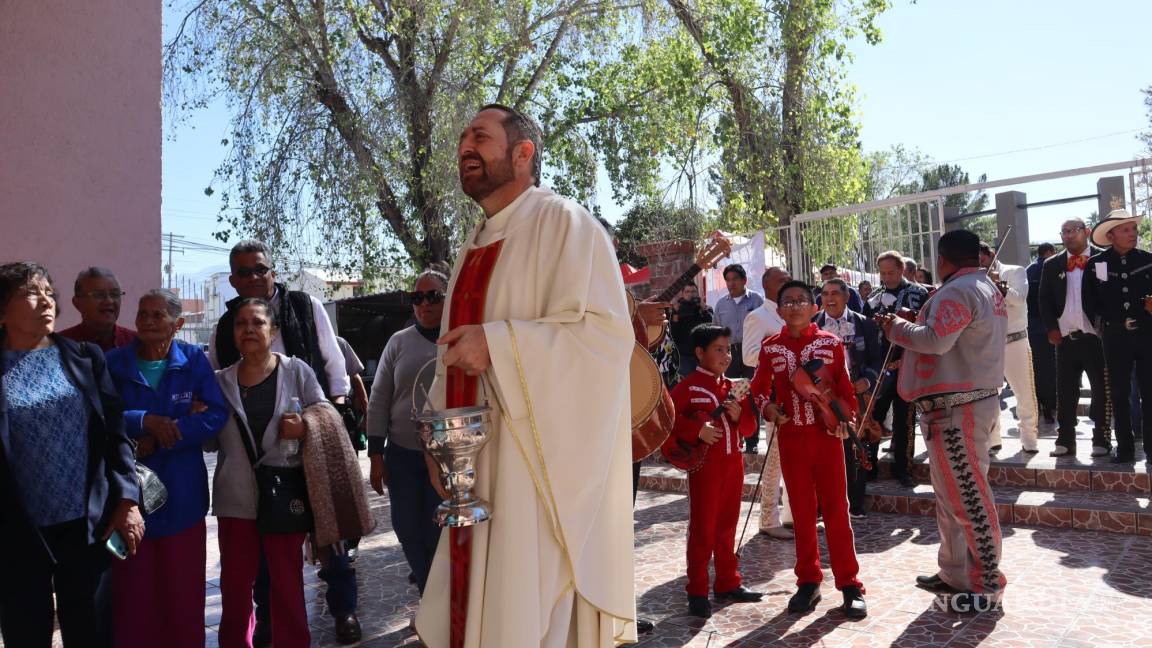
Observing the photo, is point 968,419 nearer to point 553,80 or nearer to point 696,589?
point 696,589

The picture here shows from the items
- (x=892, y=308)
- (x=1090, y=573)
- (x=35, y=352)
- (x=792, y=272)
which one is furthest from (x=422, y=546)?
(x=792, y=272)

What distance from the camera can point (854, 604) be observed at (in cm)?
459

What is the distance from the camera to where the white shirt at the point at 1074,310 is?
754 centimetres

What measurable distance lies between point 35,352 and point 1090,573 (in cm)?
576

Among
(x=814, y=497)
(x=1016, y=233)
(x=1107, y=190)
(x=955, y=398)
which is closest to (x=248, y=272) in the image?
(x=814, y=497)

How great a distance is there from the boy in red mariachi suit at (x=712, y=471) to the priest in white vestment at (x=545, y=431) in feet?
6.64

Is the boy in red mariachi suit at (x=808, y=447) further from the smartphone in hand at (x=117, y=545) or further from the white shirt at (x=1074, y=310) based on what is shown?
the white shirt at (x=1074, y=310)

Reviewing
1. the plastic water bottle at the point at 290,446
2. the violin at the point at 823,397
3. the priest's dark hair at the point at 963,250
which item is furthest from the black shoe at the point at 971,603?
the plastic water bottle at the point at 290,446

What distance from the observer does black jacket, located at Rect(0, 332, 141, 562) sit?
333cm

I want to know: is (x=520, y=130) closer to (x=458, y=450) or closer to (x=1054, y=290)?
(x=458, y=450)

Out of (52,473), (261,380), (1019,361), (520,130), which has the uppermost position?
(520,130)

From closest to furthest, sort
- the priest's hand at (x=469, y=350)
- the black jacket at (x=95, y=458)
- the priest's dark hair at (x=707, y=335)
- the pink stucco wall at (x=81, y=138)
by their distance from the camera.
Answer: the priest's hand at (x=469, y=350) → the black jacket at (x=95, y=458) → the priest's dark hair at (x=707, y=335) → the pink stucco wall at (x=81, y=138)

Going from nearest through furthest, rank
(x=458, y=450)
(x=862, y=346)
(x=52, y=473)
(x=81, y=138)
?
(x=458, y=450), (x=52, y=473), (x=81, y=138), (x=862, y=346)

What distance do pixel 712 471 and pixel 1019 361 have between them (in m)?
4.62
